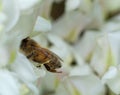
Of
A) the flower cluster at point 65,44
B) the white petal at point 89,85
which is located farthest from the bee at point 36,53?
the white petal at point 89,85

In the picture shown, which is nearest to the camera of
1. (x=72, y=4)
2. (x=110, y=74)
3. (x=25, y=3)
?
(x=25, y=3)

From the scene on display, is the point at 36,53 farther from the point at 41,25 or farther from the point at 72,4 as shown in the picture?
the point at 72,4

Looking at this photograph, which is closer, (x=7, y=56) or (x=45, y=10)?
(x=7, y=56)

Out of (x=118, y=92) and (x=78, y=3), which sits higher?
(x=78, y=3)

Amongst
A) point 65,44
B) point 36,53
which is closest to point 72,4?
point 65,44

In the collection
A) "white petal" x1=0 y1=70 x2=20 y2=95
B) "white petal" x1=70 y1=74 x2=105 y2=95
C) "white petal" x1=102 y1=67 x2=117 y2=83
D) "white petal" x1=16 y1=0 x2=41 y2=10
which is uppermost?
"white petal" x1=16 y1=0 x2=41 y2=10

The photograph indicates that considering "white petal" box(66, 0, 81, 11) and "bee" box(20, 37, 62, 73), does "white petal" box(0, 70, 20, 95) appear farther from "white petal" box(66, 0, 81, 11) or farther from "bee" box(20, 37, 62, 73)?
"white petal" box(66, 0, 81, 11)

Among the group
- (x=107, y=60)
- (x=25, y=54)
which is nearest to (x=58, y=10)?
(x=107, y=60)

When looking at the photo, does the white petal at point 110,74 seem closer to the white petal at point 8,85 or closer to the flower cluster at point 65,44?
the flower cluster at point 65,44

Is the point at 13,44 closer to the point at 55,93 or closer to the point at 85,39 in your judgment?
the point at 55,93

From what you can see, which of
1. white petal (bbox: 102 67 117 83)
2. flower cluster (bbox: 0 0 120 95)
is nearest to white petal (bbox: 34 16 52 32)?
flower cluster (bbox: 0 0 120 95)

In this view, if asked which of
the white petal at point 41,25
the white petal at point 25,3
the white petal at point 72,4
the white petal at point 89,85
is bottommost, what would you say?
the white petal at point 89,85
